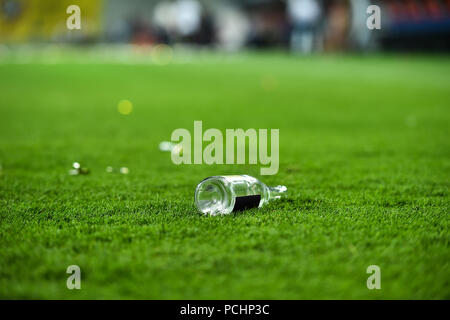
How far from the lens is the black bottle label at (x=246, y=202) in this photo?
2437 millimetres

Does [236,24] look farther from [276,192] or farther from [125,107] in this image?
[276,192]

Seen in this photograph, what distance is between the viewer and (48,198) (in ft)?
9.33

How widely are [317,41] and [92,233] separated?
29639mm

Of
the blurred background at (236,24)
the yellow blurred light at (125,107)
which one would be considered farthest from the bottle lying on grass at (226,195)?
the blurred background at (236,24)

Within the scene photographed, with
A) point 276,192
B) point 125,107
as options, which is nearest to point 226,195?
point 276,192

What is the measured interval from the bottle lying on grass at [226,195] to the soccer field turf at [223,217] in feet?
0.24

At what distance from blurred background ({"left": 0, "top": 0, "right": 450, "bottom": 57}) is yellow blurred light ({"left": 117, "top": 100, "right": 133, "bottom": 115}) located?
18846mm

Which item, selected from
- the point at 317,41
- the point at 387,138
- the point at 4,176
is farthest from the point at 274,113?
the point at 317,41

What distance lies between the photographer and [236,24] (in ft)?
132

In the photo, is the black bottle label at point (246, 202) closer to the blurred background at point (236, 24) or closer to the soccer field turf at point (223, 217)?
the soccer field turf at point (223, 217)

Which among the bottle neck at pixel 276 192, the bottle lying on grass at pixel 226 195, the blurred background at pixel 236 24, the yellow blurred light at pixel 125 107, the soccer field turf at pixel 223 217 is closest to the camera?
the soccer field turf at pixel 223 217

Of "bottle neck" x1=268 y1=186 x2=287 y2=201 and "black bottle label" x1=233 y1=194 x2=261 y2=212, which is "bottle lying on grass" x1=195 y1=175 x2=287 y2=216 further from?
"bottle neck" x1=268 y1=186 x2=287 y2=201

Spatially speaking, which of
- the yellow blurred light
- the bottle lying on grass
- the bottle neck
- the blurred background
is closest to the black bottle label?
the bottle lying on grass
